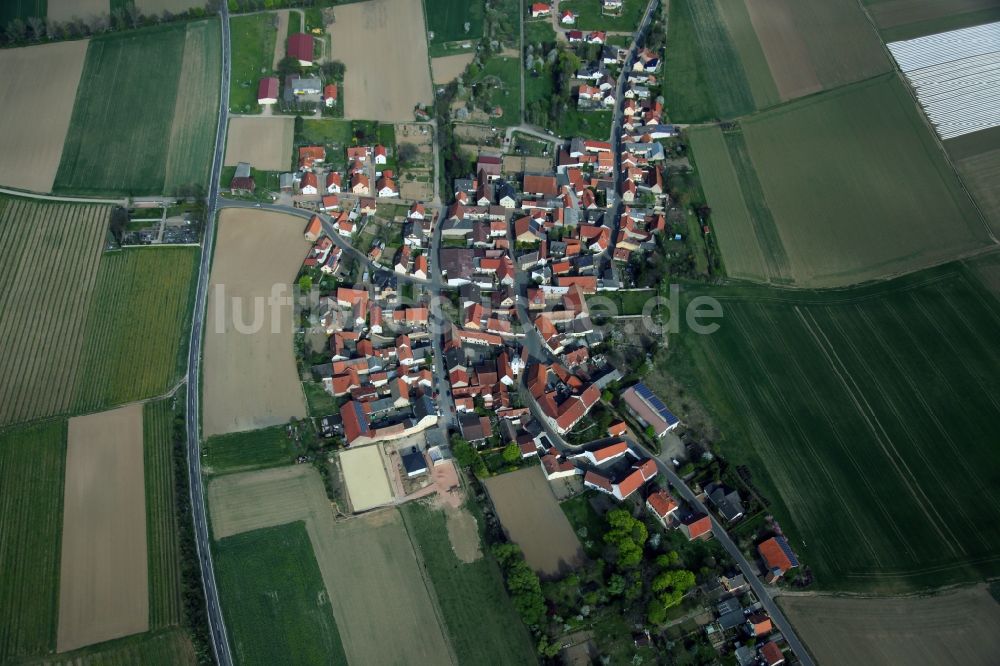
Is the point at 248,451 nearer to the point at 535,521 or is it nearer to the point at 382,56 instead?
the point at 535,521

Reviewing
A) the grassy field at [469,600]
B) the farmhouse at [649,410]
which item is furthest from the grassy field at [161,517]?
the farmhouse at [649,410]

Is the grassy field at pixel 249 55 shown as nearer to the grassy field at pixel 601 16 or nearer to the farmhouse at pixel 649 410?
the grassy field at pixel 601 16

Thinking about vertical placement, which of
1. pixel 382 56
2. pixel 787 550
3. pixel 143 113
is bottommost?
pixel 787 550

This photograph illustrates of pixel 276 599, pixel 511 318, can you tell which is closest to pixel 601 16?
pixel 511 318

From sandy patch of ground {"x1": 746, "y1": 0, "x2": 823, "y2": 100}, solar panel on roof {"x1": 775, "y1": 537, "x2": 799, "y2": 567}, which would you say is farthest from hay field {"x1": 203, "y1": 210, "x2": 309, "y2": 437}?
sandy patch of ground {"x1": 746, "y1": 0, "x2": 823, "y2": 100}

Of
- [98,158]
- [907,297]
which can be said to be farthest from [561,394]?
[98,158]

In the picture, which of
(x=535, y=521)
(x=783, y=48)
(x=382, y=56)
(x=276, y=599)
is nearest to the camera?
(x=276, y=599)

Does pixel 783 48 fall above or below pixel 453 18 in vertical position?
below
